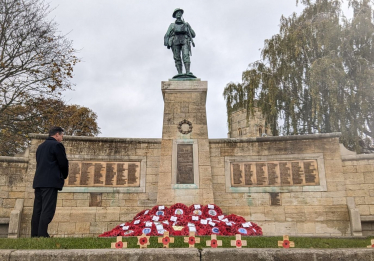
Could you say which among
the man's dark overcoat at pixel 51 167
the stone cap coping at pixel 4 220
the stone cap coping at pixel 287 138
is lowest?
the stone cap coping at pixel 4 220

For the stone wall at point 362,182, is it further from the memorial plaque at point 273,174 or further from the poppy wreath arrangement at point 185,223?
the poppy wreath arrangement at point 185,223

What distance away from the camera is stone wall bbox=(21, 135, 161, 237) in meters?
9.80

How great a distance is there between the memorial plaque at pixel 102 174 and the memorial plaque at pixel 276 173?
3.26 meters

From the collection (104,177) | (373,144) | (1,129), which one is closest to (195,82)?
(104,177)

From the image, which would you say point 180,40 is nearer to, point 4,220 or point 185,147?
point 185,147

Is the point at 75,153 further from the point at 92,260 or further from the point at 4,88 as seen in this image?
the point at 92,260

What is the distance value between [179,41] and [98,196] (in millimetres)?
5617

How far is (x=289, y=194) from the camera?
10031 mm

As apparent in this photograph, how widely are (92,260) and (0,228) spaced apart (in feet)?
25.4

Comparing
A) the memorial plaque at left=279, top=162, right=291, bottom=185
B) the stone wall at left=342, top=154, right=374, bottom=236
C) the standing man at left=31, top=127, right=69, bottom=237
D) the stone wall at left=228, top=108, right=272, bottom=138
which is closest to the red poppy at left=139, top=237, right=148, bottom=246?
the standing man at left=31, top=127, right=69, bottom=237

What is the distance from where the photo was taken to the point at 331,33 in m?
17.5

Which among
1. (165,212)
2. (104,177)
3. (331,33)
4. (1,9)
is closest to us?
(165,212)

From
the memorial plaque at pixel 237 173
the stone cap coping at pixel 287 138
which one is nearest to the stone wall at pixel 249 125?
the stone cap coping at pixel 287 138

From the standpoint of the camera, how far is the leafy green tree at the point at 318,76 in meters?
16.8
